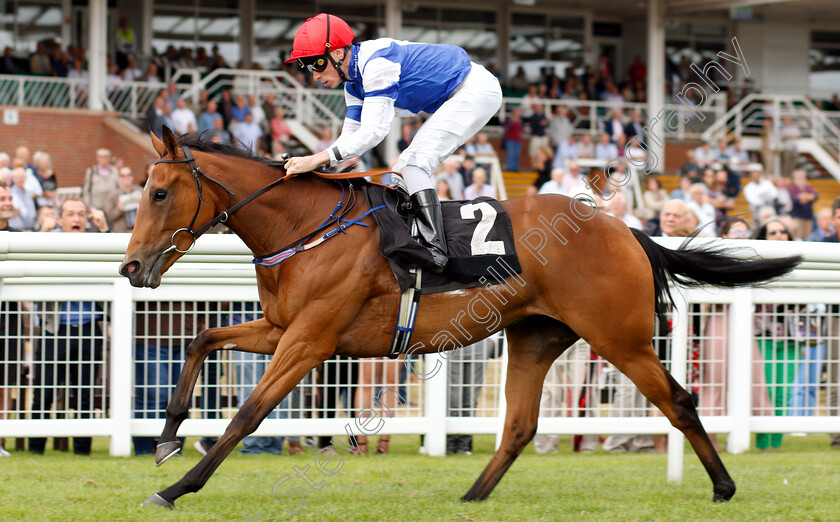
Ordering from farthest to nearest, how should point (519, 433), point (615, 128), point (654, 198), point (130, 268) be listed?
point (615, 128) → point (654, 198) → point (519, 433) → point (130, 268)

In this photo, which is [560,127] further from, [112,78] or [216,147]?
[216,147]

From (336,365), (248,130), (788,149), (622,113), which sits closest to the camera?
(336,365)

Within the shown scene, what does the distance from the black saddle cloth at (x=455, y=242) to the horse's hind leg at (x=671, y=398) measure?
27.4 inches

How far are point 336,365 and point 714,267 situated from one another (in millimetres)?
2307

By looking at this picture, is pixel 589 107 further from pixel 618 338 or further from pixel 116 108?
pixel 618 338

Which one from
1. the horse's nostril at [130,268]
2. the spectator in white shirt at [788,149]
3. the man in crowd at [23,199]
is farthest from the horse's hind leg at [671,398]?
the spectator in white shirt at [788,149]

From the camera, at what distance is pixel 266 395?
427 cm

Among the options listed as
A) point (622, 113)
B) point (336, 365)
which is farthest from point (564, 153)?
point (336, 365)

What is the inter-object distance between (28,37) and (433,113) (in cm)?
1662

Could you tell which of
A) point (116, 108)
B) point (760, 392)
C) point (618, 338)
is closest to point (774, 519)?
point (618, 338)

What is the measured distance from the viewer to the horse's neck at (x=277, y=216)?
14.6 ft

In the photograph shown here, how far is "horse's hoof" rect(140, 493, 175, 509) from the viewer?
4.21 m

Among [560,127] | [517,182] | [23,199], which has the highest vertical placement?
[560,127]

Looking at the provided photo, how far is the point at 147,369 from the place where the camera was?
5855 millimetres
